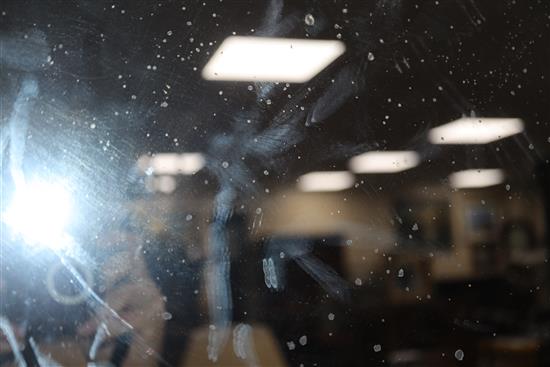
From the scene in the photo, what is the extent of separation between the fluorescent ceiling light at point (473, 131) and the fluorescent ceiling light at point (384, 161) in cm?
2

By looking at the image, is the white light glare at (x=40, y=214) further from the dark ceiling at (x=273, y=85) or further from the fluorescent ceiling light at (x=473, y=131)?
the fluorescent ceiling light at (x=473, y=131)

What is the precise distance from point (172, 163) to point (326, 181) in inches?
4.2

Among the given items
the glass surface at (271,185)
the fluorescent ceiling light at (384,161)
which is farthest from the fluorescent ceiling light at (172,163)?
the fluorescent ceiling light at (384,161)

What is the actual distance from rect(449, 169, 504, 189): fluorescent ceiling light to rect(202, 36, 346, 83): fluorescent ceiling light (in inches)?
5.0

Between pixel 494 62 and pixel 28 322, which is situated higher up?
pixel 494 62

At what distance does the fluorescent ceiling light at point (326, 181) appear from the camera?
438 millimetres

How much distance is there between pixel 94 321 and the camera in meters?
0.39

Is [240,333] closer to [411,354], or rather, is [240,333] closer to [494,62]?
[411,354]

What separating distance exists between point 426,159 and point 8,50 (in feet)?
0.98

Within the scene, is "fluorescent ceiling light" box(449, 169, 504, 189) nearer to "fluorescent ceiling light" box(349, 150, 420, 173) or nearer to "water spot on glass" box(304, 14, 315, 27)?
"fluorescent ceiling light" box(349, 150, 420, 173)

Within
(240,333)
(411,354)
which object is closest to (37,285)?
(240,333)

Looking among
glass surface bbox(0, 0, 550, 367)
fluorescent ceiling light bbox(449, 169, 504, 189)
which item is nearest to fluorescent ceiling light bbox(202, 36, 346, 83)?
glass surface bbox(0, 0, 550, 367)

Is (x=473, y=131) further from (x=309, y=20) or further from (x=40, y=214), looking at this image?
(x=40, y=214)

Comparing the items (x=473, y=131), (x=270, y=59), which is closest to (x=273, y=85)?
(x=270, y=59)
